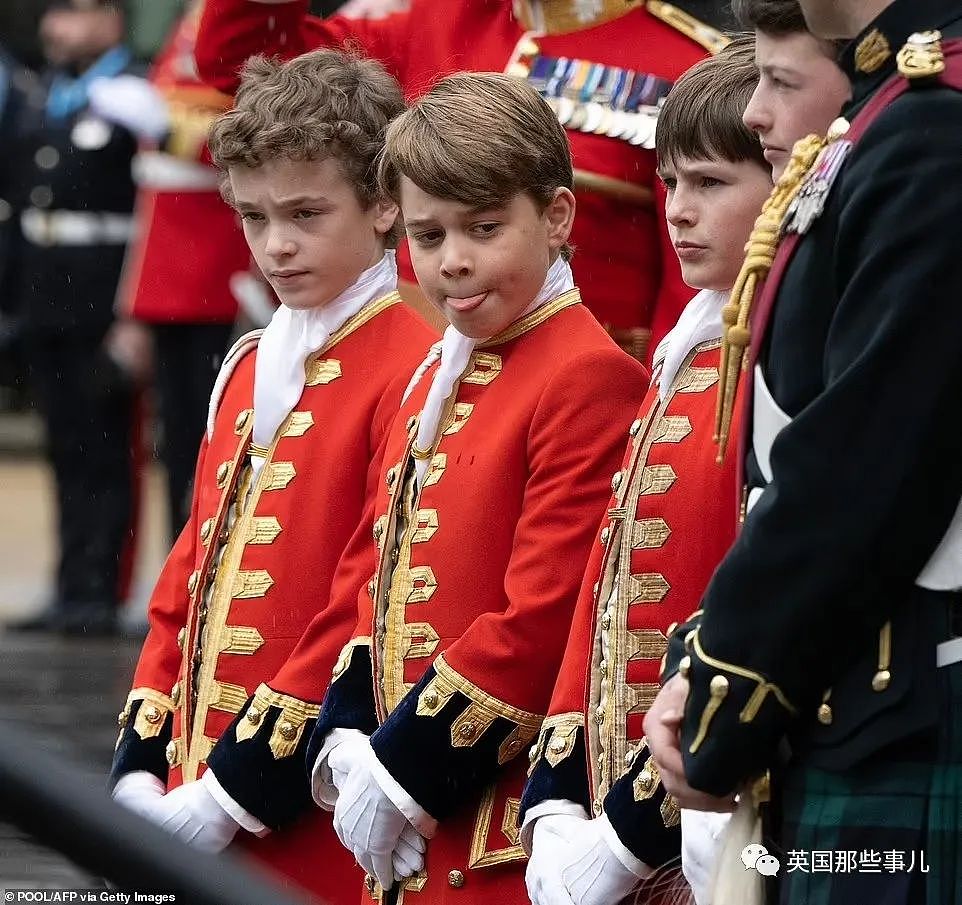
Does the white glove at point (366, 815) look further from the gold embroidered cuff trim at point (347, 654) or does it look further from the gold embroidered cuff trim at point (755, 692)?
the gold embroidered cuff trim at point (755, 692)

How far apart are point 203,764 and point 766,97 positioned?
5.28ft

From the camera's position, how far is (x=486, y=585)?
3.37 meters

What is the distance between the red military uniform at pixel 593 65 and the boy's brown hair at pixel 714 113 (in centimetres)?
76

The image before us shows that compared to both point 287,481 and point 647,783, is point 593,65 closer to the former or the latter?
point 287,481

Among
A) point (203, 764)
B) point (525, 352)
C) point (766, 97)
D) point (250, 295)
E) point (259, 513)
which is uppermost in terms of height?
point (766, 97)

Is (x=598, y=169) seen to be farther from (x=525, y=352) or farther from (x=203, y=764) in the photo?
(x=203, y=764)

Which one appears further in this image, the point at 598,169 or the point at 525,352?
the point at 598,169

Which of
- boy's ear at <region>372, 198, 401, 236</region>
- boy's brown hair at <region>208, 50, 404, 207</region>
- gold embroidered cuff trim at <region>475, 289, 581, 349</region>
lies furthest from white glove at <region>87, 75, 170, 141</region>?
gold embroidered cuff trim at <region>475, 289, 581, 349</region>

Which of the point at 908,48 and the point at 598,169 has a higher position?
the point at 908,48

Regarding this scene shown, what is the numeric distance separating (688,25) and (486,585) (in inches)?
52.0

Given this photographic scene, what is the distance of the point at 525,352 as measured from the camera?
11.3ft

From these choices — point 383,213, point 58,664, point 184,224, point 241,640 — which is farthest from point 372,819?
point 58,664

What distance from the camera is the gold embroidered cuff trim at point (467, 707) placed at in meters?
3.24

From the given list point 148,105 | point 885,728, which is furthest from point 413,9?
point 148,105
